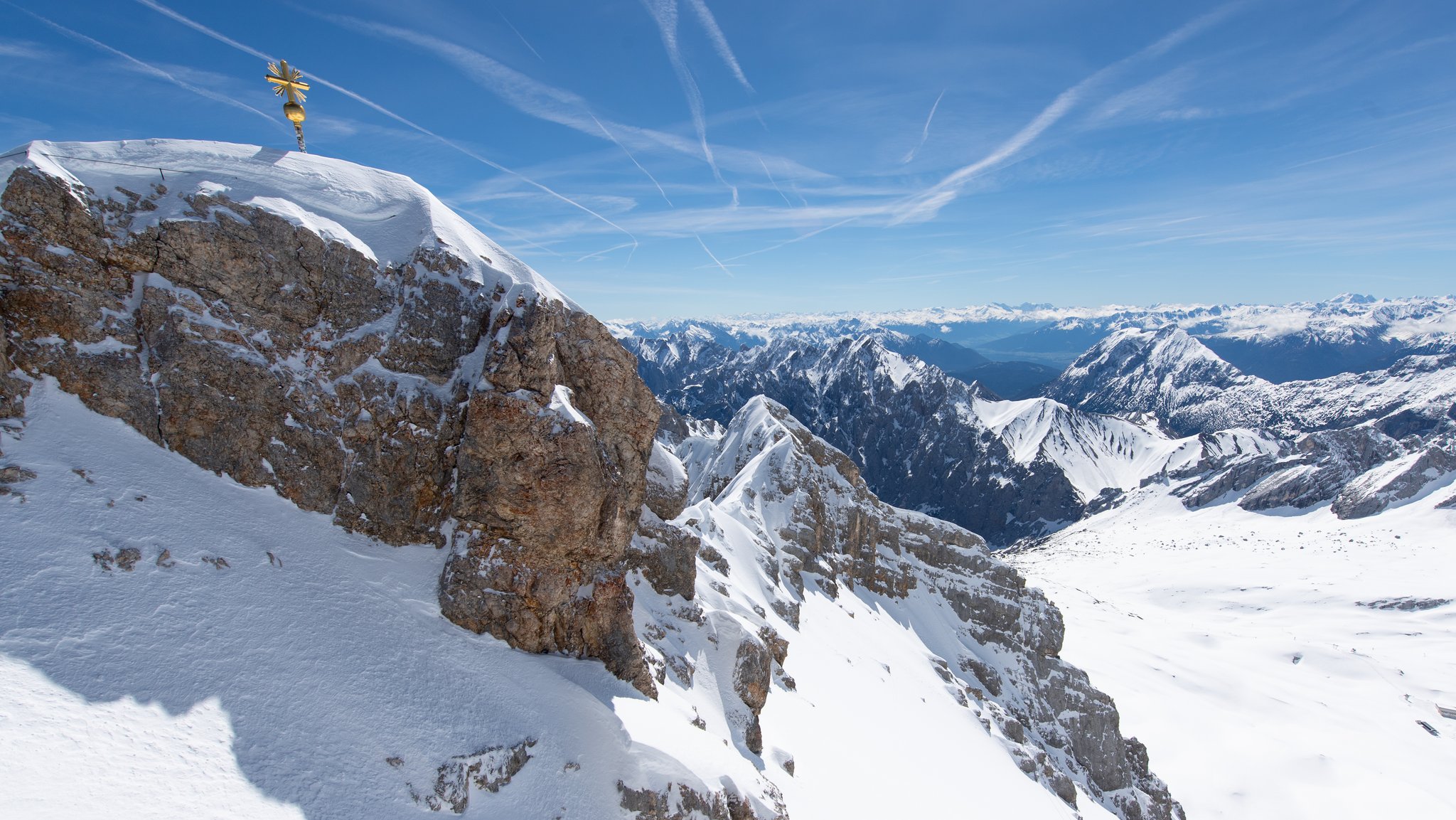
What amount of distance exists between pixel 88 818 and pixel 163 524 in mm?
9597

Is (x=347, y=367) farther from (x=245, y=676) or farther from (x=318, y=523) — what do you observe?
(x=245, y=676)

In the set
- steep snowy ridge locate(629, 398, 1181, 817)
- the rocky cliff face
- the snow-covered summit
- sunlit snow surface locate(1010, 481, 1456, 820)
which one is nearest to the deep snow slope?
the rocky cliff face

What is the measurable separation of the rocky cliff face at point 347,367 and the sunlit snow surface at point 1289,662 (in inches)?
3754

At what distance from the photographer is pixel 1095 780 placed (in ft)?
215

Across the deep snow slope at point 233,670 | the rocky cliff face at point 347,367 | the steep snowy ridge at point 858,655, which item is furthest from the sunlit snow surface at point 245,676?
the steep snowy ridge at point 858,655

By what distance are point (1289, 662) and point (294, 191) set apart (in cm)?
18529

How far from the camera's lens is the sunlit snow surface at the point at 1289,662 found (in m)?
83.0

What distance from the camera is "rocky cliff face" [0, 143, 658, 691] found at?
67.3 ft

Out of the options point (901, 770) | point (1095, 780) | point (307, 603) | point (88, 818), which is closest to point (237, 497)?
point (307, 603)

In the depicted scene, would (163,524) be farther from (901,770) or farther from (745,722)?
(901,770)

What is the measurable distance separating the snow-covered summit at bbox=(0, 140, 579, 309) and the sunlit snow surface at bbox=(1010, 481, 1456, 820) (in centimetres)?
10313

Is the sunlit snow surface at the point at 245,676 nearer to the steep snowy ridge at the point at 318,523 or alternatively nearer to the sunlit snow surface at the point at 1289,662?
the steep snowy ridge at the point at 318,523

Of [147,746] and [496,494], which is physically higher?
[496,494]

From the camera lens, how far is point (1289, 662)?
12738 cm
